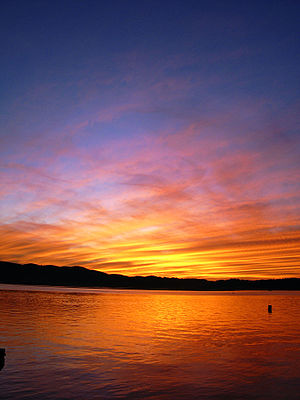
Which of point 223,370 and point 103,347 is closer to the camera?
point 223,370

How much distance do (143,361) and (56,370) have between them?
5847 mm

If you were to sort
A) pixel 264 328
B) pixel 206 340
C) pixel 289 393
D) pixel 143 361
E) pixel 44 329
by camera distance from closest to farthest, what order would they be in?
pixel 289 393 → pixel 143 361 → pixel 206 340 → pixel 44 329 → pixel 264 328

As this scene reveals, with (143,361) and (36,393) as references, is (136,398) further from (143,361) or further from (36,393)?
(143,361)

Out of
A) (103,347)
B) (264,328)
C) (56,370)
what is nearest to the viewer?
(56,370)

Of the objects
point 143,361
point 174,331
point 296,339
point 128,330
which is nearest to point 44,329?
point 128,330

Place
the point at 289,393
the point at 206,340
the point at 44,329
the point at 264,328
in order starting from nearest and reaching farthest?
the point at 289,393 → the point at 206,340 → the point at 44,329 → the point at 264,328

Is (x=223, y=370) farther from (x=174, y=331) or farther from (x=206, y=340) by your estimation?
(x=174, y=331)

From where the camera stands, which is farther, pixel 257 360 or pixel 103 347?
pixel 103 347

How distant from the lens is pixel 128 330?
36938 millimetres

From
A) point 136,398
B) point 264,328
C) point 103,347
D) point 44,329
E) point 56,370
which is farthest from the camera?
point 264,328

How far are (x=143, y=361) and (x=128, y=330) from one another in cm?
1419

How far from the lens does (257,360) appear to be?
24578mm

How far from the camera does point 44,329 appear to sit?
35125 mm

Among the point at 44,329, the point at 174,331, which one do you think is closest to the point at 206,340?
the point at 174,331
